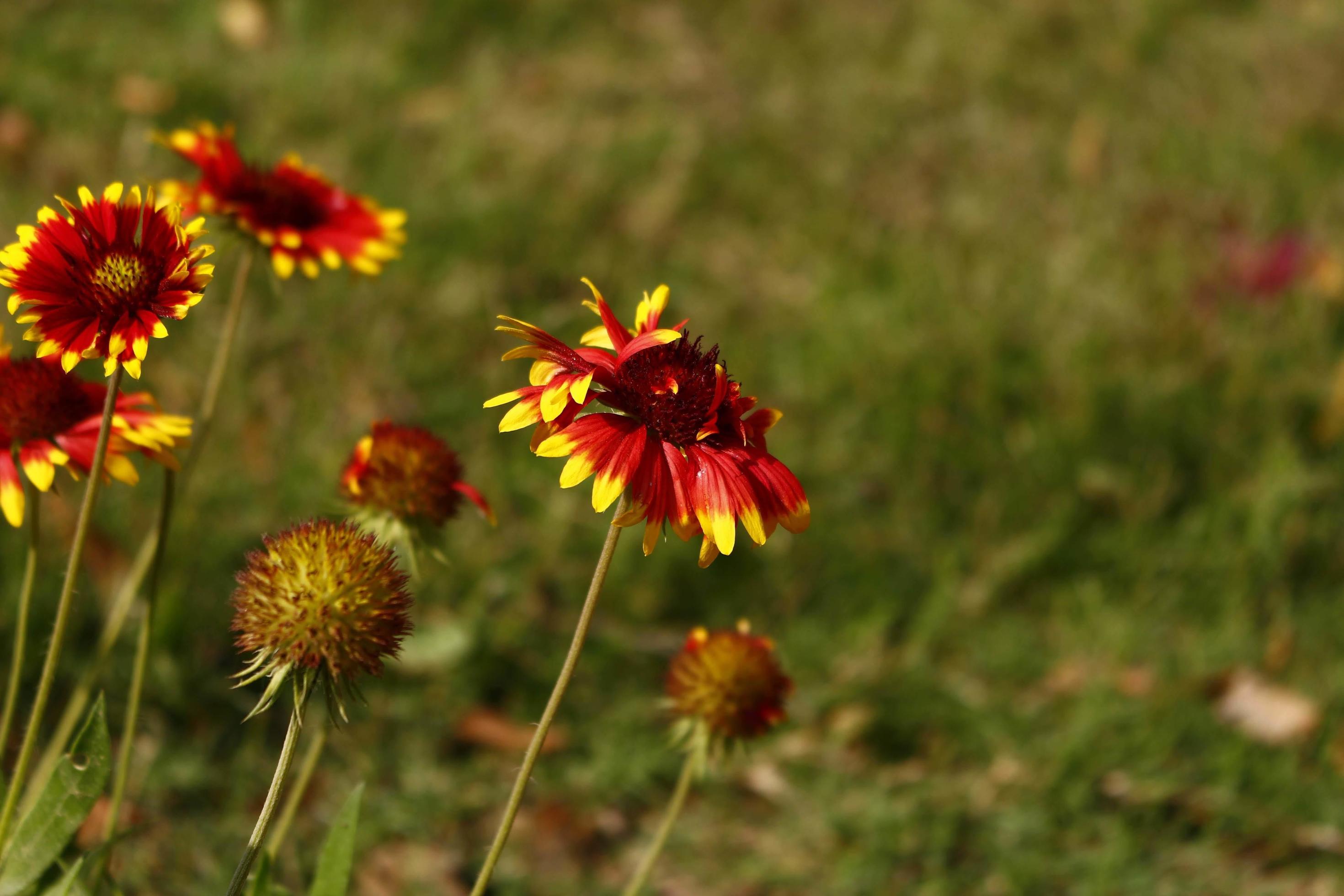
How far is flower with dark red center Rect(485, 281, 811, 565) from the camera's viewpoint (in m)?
1.15

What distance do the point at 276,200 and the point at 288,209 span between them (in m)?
0.02

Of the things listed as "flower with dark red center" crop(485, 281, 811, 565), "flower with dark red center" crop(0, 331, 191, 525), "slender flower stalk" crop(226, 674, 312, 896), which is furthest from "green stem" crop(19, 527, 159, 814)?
"flower with dark red center" crop(485, 281, 811, 565)

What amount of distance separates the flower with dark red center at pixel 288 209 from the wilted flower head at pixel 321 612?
0.56m

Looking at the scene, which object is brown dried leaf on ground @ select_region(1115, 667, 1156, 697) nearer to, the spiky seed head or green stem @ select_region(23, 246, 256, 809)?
the spiky seed head

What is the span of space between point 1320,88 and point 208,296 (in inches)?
155

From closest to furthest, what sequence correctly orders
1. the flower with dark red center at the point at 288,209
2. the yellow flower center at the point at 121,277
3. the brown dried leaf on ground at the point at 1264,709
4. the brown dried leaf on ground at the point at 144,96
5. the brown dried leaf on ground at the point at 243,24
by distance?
the yellow flower center at the point at 121,277, the flower with dark red center at the point at 288,209, the brown dried leaf on ground at the point at 1264,709, the brown dried leaf on ground at the point at 144,96, the brown dried leaf on ground at the point at 243,24

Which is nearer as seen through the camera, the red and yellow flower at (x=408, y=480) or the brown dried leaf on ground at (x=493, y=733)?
the red and yellow flower at (x=408, y=480)

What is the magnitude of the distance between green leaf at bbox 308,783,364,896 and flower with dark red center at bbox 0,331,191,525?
1.41 ft

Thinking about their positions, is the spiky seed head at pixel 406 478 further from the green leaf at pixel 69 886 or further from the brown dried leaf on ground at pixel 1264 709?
the brown dried leaf on ground at pixel 1264 709

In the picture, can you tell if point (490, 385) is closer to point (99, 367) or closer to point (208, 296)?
point (208, 296)

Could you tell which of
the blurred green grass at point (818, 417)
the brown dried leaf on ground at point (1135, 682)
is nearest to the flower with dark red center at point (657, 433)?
the blurred green grass at point (818, 417)

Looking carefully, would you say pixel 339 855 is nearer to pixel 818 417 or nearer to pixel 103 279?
pixel 103 279

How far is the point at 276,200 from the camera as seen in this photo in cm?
169

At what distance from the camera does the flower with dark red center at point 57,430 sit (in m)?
1.29
